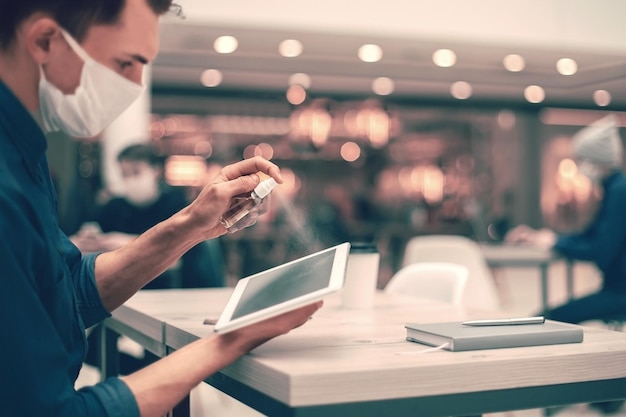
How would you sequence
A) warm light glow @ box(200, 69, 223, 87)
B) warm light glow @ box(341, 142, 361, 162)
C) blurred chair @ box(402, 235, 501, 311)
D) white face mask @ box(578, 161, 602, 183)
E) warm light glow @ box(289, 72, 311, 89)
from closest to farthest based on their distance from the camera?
blurred chair @ box(402, 235, 501, 311), white face mask @ box(578, 161, 602, 183), warm light glow @ box(200, 69, 223, 87), warm light glow @ box(289, 72, 311, 89), warm light glow @ box(341, 142, 361, 162)

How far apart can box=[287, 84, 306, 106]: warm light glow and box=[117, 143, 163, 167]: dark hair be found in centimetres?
747

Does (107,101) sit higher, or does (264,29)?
(264,29)

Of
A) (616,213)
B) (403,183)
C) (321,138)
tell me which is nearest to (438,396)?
(616,213)

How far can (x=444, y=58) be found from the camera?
967cm

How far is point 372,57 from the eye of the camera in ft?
Answer: 31.6

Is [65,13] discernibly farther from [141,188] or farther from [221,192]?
[141,188]

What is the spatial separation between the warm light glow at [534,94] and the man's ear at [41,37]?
38.2ft

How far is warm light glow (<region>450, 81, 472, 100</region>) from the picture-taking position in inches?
463

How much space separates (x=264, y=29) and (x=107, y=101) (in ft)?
A: 22.0

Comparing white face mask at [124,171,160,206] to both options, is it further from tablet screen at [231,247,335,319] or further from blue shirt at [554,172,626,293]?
tablet screen at [231,247,335,319]

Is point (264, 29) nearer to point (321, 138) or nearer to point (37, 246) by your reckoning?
point (321, 138)

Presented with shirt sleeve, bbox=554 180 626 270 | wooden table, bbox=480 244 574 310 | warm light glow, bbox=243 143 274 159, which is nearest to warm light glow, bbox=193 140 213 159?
warm light glow, bbox=243 143 274 159

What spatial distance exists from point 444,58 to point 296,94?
3211mm

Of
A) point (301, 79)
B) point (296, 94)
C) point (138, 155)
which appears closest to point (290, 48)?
point (301, 79)
